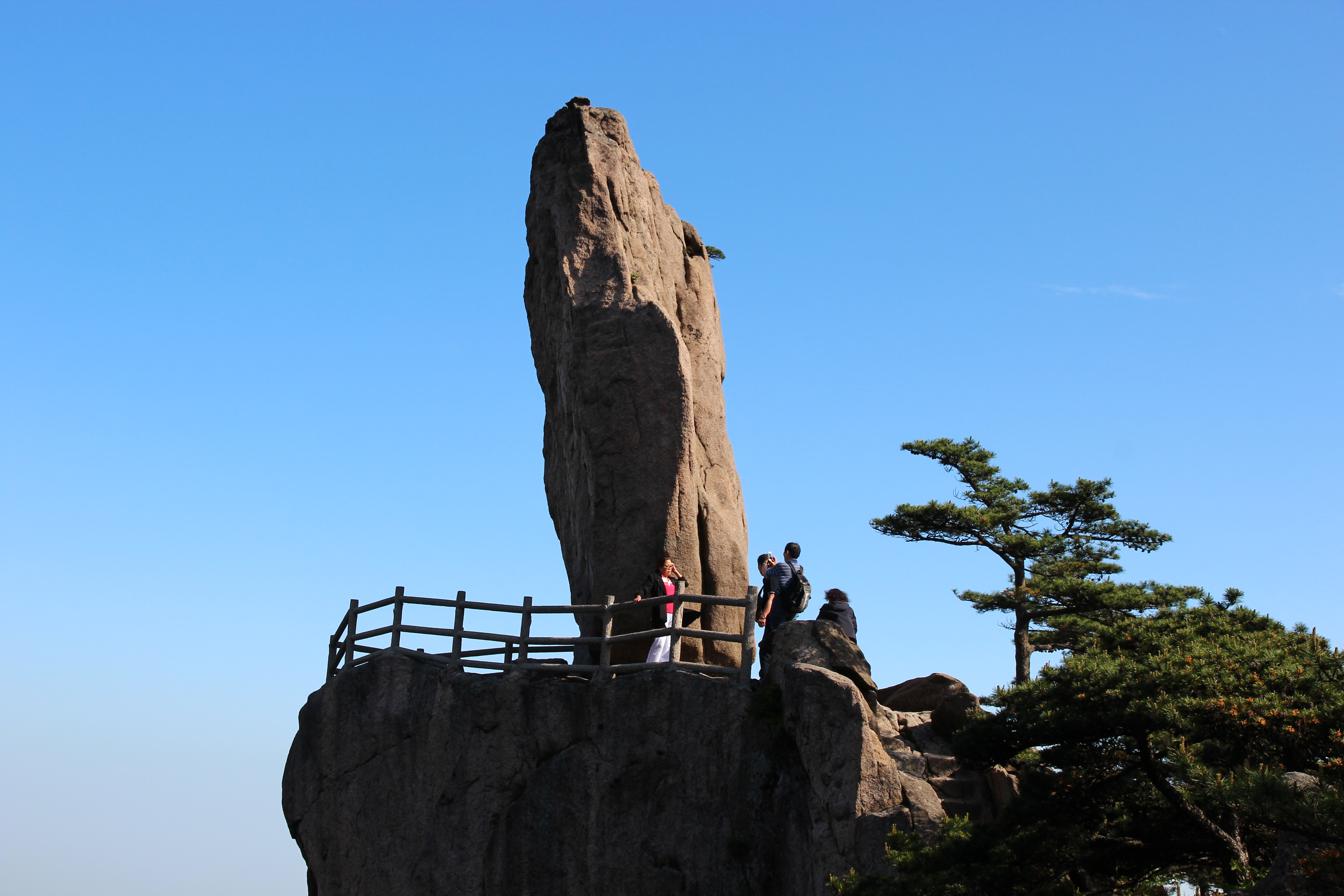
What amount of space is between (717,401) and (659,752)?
7.57 m

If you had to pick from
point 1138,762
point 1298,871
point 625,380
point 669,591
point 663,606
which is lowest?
point 1298,871

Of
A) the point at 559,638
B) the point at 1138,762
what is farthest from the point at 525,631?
the point at 1138,762

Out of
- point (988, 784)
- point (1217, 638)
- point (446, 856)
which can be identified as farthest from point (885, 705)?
point (446, 856)

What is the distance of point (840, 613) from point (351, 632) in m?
8.61

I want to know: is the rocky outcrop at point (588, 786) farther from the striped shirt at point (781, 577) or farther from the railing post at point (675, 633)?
the striped shirt at point (781, 577)

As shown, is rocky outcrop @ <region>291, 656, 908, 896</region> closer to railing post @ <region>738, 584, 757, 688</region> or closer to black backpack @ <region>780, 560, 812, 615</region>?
railing post @ <region>738, 584, 757, 688</region>

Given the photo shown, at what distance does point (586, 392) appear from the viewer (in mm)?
21766

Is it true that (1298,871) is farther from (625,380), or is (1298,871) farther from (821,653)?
(625,380)

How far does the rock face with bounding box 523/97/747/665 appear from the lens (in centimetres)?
2133

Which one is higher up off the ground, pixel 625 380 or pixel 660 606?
pixel 625 380

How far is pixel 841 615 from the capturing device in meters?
18.7

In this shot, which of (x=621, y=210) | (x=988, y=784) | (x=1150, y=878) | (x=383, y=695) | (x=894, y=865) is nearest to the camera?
(x=1150, y=878)

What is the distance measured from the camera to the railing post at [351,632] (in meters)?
21.4

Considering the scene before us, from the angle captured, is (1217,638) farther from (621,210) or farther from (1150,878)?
(621,210)
